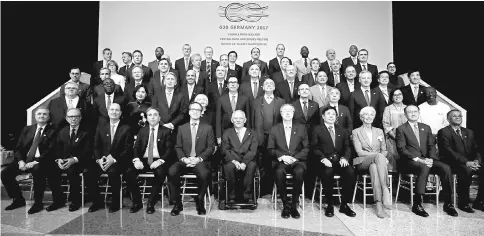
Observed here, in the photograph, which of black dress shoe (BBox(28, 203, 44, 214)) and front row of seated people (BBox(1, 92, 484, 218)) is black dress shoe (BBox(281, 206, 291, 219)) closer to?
front row of seated people (BBox(1, 92, 484, 218))

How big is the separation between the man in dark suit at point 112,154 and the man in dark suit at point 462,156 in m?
3.94

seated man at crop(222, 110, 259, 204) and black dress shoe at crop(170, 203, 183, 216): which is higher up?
seated man at crop(222, 110, 259, 204)

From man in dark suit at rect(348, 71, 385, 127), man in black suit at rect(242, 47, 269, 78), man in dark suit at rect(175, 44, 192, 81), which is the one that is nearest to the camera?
man in dark suit at rect(348, 71, 385, 127)

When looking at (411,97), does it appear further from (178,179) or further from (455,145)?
(178,179)

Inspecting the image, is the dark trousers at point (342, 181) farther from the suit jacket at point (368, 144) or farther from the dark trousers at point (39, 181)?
the dark trousers at point (39, 181)

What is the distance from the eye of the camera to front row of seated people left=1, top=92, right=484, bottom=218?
363 cm

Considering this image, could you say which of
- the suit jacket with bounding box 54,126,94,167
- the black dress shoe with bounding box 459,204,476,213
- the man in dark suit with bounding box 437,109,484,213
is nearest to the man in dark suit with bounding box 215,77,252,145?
the suit jacket with bounding box 54,126,94,167

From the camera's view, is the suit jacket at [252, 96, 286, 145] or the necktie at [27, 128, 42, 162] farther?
the suit jacket at [252, 96, 286, 145]

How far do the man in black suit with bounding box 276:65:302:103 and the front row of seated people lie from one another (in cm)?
87

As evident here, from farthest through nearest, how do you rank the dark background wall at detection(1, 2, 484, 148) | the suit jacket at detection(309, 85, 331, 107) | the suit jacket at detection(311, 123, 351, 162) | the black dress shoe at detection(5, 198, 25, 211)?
the dark background wall at detection(1, 2, 484, 148), the suit jacket at detection(309, 85, 331, 107), the suit jacket at detection(311, 123, 351, 162), the black dress shoe at detection(5, 198, 25, 211)

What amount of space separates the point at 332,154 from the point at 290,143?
52cm

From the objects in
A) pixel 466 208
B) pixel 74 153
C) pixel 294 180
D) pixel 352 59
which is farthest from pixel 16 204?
pixel 352 59

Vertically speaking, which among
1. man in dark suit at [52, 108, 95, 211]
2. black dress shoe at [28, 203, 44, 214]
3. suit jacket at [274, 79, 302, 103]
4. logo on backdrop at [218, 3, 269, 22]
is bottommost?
black dress shoe at [28, 203, 44, 214]

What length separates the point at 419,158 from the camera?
12.4 ft
